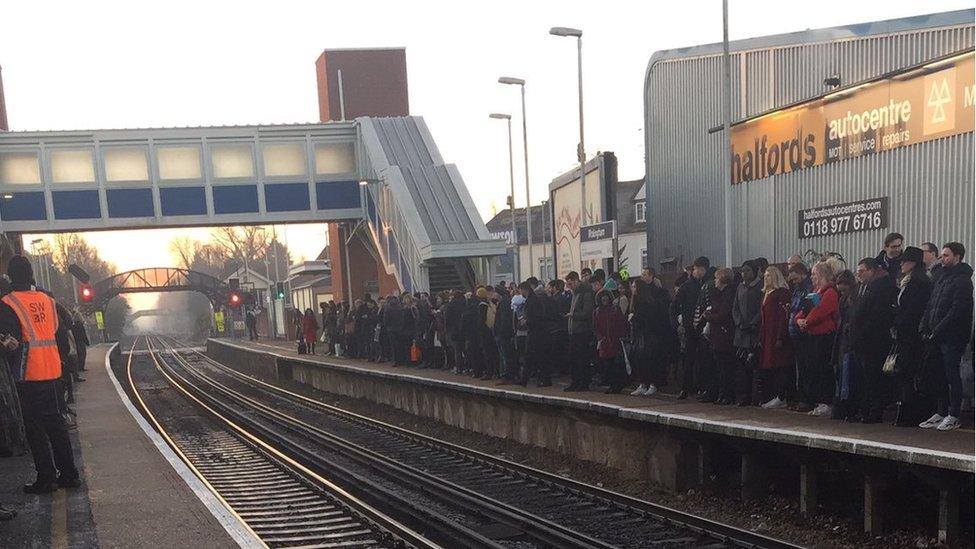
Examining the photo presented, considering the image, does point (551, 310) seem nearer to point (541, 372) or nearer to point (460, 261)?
point (541, 372)

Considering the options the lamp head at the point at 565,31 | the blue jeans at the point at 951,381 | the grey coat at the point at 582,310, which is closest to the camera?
the blue jeans at the point at 951,381

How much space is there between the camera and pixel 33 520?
7258mm

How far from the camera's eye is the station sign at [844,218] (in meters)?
13.9

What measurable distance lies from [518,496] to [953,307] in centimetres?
502

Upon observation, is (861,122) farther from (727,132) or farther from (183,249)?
(183,249)

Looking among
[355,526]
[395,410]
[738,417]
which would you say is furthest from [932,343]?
[395,410]

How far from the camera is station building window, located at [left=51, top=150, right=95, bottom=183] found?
99.9 feet

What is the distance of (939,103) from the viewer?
12.8 meters

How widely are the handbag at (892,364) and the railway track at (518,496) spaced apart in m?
1.84

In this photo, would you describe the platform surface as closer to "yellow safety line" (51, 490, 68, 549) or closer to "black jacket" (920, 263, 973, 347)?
"black jacket" (920, 263, 973, 347)

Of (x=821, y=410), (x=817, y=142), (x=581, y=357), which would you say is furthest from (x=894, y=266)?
(x=817, y=142)

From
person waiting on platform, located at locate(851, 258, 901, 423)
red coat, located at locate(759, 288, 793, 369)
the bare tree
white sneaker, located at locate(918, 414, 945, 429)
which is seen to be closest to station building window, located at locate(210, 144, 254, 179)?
red coat, located at locate(759, 288, 793, 369)

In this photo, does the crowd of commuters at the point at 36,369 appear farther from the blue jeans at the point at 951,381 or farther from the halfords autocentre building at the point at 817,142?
the halfords autocentre building at the point at 817,142

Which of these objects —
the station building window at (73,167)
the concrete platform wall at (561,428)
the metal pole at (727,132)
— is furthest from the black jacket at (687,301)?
the station building window at (73,167)
